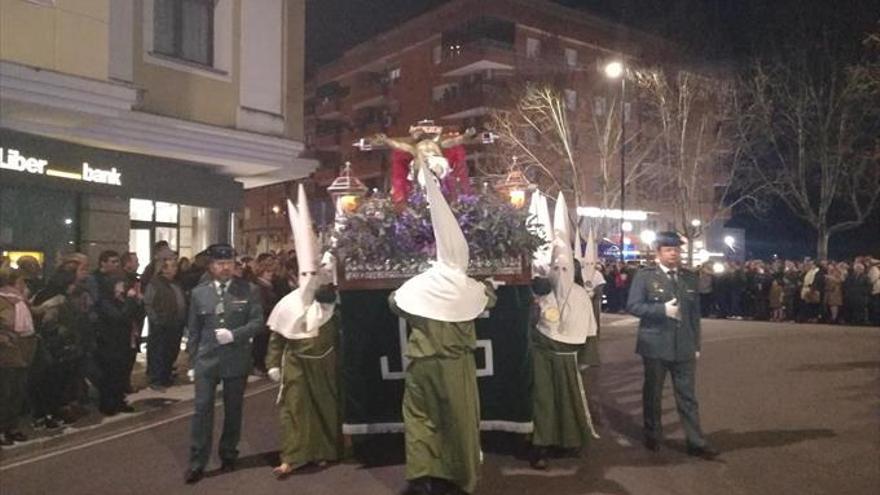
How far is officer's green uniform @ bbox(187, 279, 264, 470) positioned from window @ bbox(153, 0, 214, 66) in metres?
9.61

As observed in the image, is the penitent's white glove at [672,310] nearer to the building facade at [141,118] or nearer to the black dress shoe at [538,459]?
the black dress shoe at [538,459]

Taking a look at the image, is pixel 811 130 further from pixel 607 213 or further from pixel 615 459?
pixel 615 459

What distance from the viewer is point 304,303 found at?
25.7 ft

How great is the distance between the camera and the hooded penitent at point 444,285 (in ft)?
21.8

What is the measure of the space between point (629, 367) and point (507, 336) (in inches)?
303

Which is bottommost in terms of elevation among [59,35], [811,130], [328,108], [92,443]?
[92,443]

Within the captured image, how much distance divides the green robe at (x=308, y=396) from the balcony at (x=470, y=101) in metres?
38.5

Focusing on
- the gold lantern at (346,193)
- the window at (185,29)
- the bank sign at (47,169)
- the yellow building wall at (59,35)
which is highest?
the window at (185,29)

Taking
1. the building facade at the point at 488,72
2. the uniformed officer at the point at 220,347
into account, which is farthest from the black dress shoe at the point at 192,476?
the building facade at the point at 488,72

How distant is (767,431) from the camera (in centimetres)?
951

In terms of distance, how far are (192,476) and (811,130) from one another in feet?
109

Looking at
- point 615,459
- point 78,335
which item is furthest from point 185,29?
point 615,459

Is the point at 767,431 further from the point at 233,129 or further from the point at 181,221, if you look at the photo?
the point at 181,221

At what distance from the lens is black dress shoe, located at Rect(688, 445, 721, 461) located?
27.2 feet
